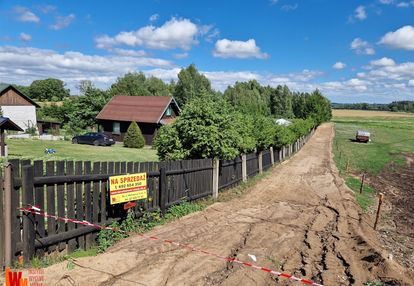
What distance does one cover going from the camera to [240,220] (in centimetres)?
1083

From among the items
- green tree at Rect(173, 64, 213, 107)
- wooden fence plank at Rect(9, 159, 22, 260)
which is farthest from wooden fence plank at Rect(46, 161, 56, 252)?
green tree at Rect(173, 64, 213, 107)

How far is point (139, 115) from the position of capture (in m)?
44.5

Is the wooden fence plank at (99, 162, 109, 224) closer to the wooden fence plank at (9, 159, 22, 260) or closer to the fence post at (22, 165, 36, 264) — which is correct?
the fence post at (22, 165, 36, 264)

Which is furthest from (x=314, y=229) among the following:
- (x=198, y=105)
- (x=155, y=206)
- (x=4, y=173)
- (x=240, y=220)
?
(x=4, y=173)

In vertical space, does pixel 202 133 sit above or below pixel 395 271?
above

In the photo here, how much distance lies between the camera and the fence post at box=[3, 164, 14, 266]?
20.0ft

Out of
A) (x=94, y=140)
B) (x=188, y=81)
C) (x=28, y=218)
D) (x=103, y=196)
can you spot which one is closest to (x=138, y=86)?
(x=188, y=81)

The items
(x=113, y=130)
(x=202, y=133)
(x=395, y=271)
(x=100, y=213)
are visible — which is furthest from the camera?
(x=113, y=130)

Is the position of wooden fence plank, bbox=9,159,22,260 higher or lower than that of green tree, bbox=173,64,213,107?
lower

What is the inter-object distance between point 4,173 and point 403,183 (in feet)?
74.3

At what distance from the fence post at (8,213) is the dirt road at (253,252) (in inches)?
29.9

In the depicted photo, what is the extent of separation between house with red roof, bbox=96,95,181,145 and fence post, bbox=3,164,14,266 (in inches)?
1449

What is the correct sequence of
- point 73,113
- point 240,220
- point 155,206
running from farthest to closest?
point 73,113, point 240,220, point 155,206

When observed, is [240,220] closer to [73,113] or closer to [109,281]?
[109,281]
